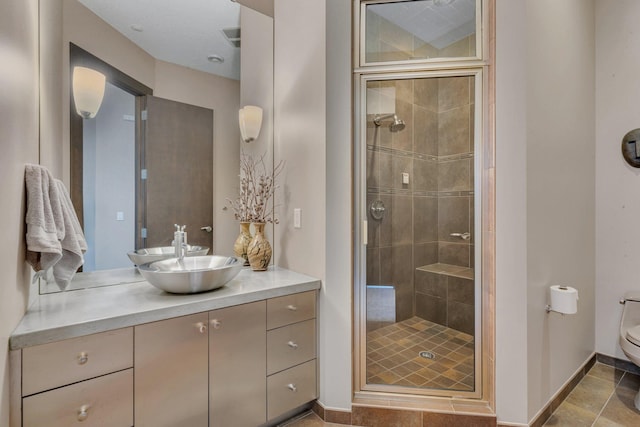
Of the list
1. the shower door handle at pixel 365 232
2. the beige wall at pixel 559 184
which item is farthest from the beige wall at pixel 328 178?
the beige wall at pixel 559 184

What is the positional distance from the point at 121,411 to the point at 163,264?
72 centimetres

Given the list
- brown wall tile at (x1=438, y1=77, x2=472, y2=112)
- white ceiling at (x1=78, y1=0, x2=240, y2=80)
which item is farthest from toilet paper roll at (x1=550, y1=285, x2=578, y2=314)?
white ceiling at (x1=78, y1=0, x2=240, y2=80)

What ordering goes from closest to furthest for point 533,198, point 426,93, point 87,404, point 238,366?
point 87,404
point 238,366
point 533,198
point 426,93

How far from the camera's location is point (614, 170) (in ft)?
7.55

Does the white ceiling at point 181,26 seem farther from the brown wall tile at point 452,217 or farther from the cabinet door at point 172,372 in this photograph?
the brown wall tile at point 452,217

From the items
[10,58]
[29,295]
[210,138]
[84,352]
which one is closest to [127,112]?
[210,138]

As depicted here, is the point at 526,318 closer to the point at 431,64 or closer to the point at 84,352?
the point at 431,64

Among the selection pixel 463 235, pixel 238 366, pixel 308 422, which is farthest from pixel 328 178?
pixel 308 422

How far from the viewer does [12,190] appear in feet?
3.38

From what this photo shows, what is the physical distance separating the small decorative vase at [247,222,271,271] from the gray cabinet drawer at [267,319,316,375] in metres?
0.48

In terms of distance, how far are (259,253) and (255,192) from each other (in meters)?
0.45

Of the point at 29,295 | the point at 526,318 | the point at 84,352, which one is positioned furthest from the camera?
the point at 526,318

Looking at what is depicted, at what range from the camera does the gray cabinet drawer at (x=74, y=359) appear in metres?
1.05

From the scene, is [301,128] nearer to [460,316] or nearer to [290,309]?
[290,309]
